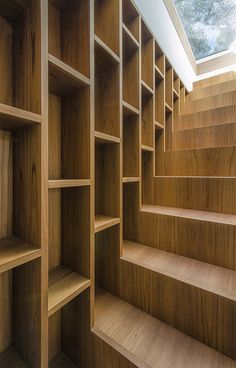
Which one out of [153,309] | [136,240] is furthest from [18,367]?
[136,240]

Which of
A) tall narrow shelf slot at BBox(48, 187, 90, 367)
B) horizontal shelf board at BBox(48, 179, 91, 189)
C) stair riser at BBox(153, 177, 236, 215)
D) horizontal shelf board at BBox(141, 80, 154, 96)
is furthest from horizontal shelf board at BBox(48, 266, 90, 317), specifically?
horizontal shelf board at BBox(141, 80, 154, 96)

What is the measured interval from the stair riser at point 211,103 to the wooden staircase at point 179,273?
563 millimetres

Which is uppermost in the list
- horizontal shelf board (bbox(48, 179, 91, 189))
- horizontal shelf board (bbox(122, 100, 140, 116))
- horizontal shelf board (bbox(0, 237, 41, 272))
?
horizontal shelf board (bbox(122, 100, 140, 116))

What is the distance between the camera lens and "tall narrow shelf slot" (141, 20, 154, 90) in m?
1.27

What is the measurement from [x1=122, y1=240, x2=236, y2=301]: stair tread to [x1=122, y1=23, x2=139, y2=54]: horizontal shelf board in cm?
106

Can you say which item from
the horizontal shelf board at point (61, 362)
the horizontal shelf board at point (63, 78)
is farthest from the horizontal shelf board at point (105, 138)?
the horizontal shelf board at point (61, 362)

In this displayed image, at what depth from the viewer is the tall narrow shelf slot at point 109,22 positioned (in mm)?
895

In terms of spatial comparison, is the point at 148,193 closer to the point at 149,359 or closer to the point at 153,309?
the point at 153,309

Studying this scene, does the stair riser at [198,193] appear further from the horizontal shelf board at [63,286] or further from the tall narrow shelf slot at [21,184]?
the tall narrow shelf slot at [21,184]

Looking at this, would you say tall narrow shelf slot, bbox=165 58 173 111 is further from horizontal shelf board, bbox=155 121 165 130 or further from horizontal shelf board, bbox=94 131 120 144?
horizontal shelf board, bbox=94 131 120 144

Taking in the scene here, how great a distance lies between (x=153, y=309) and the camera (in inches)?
32.3

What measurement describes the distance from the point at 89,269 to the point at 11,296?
0.86 ft

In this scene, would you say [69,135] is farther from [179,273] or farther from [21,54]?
[179,273]

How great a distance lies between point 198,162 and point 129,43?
0.78m
